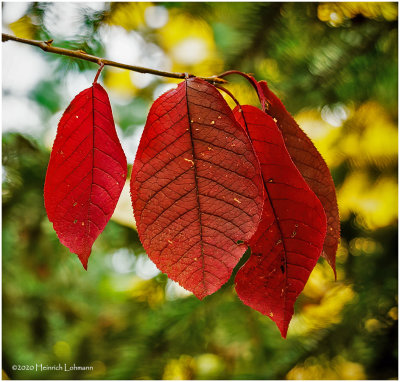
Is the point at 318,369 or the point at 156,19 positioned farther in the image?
the point at 156,19

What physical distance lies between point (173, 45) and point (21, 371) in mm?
1189

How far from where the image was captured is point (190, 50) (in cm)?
158

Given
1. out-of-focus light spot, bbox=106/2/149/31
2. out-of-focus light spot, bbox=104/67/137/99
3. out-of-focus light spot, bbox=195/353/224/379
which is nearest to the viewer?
out-of-focus light spot, bbox=106/2/149/31

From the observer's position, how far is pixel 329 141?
1119 millimetres

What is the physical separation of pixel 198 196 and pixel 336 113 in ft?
2.66

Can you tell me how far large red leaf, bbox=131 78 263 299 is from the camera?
0.82 ft

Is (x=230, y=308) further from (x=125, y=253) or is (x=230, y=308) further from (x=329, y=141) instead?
(x=329, y=141)

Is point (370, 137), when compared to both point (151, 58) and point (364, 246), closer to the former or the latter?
point (364, 246)

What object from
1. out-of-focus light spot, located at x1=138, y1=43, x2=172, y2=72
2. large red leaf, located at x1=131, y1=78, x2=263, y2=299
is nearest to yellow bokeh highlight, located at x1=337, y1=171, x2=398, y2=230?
out-of-focus light spot, located at x1=138, y1=43, x2=172, y2=72

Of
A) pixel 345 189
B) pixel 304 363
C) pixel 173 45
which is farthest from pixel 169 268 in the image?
pixel 173 45

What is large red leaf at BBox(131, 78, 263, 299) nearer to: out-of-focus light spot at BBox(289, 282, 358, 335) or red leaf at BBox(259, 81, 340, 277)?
red leaf at BBox(259, 81, 340, 277)

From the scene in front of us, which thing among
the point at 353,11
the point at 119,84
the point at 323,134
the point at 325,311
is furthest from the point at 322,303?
the point at 119,84

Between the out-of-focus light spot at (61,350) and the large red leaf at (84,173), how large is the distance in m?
1.07

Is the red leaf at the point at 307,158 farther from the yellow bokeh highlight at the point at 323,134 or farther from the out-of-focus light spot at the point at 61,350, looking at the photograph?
the out-of-focus light spot at the point at 61,350
